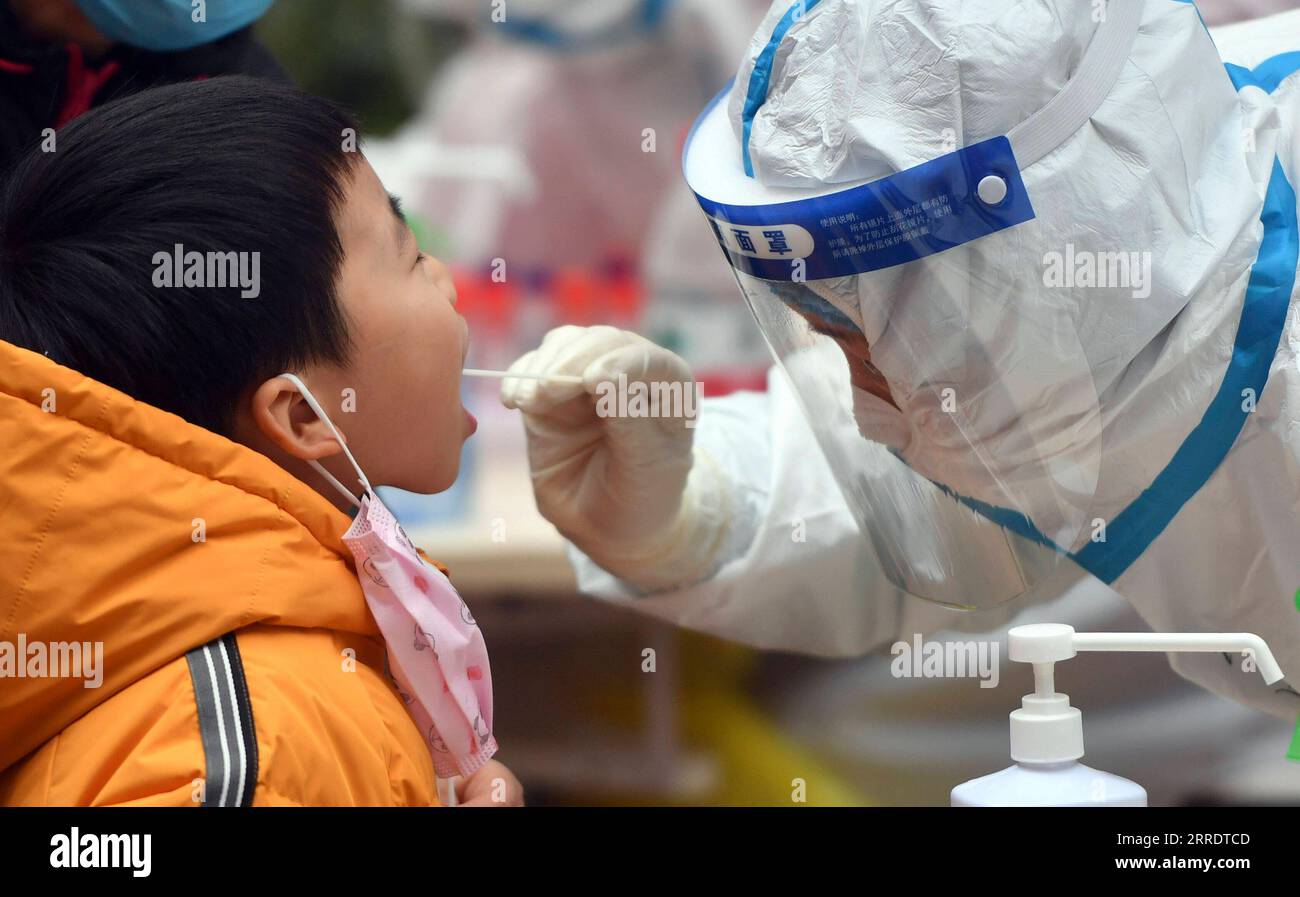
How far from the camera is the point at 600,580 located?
1.16 m

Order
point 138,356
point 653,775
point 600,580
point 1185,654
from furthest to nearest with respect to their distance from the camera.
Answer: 1. point 653,775
2. point 600,580
3. point 1185,654
4. point 138,356

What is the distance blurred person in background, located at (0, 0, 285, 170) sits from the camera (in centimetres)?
96

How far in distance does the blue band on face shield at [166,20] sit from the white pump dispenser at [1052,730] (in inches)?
30.1

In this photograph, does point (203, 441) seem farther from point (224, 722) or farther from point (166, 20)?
point (166, 20)

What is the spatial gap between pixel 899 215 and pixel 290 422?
14.8 inches

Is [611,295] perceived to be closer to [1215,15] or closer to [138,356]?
[1215,15]

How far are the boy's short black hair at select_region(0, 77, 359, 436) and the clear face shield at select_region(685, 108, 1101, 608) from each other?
0.25 m

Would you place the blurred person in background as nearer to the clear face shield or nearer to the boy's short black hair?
the boy's short black hair

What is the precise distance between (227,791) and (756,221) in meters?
0.43

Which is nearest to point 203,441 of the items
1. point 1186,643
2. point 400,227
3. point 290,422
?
point 290,422

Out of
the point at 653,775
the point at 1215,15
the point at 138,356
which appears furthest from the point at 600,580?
the point at 1215,15

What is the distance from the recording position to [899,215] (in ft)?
2.39

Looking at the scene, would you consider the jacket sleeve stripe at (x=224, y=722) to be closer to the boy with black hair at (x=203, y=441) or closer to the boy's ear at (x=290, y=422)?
the boy with black hair at (x=203, y=441)

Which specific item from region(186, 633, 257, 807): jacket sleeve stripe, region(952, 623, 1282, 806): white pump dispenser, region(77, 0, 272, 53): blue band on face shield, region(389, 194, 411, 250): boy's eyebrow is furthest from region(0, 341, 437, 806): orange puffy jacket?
region(77, 0, 272, 53): blue band on face shield
